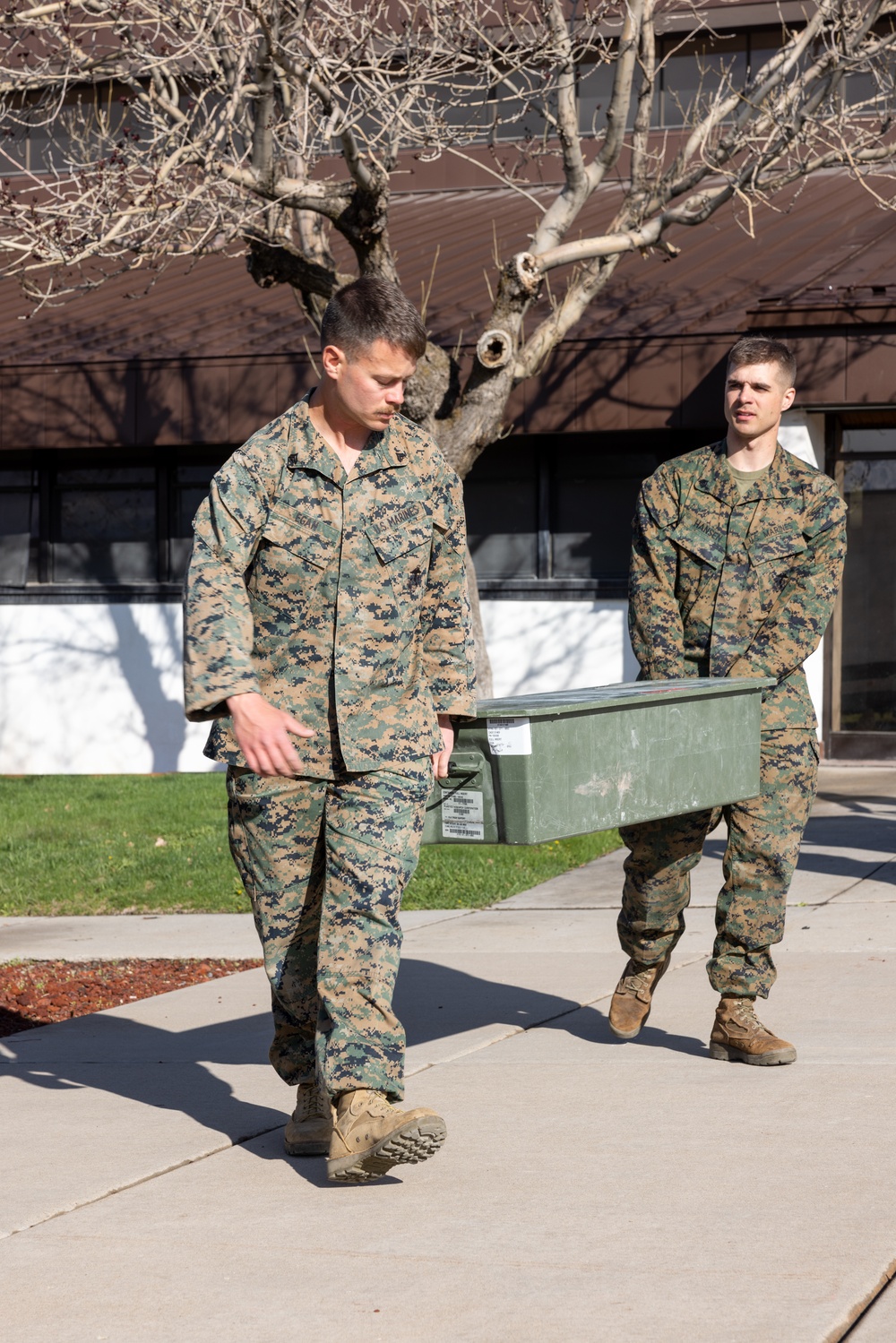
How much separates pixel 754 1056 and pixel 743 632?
125 centimetres

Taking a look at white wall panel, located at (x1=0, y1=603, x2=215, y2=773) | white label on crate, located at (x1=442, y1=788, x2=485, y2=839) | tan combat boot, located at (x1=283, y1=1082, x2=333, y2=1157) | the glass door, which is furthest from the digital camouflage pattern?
white wall panel, located at (x1=0, y1=603, x2=215, y2=773)

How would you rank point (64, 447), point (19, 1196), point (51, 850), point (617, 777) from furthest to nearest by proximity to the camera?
point (64, 447), point (51, 850), point (617, 777), point (19, 1196)

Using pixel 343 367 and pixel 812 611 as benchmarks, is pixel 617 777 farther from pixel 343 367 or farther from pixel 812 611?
pixel 343 367

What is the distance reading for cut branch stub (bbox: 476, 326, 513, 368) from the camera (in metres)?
10.9

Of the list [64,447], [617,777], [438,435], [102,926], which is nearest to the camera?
[617,777]

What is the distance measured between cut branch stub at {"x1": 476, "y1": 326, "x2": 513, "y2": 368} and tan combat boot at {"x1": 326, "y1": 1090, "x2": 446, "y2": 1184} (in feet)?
24.5

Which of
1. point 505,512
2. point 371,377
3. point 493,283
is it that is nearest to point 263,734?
point 371,377

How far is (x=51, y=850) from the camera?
413 inches

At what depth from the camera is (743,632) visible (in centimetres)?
535

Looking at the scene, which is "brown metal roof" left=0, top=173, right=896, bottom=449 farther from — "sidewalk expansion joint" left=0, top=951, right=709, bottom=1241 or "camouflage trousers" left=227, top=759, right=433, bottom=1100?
"camouflage trousers" left=227, top=759, right=433, bottom=1100

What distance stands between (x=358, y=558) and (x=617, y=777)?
1.04 metres

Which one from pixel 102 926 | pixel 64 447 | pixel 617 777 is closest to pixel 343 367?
pixel 617 777

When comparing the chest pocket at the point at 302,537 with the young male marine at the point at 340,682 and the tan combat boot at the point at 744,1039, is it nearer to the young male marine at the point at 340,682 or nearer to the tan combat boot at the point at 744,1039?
the young male marine at the point at 340,682

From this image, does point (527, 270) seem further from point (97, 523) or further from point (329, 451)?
point (329, 451)
